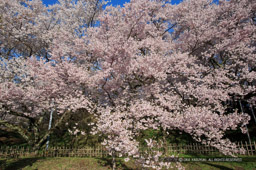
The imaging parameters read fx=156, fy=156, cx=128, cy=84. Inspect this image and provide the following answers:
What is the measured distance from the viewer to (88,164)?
927 centimetres

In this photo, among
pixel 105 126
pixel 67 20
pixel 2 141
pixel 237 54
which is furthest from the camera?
pixel 67 20

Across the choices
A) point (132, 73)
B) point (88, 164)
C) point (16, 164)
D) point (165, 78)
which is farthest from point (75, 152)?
point (165, 78)

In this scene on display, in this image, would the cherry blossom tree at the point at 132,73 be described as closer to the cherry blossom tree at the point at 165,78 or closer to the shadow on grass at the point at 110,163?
the cherry blossom tree at the point at 165,78

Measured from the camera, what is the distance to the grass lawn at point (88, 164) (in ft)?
29.1

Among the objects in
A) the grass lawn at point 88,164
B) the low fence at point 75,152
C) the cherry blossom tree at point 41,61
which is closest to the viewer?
the grass lawn at point 88,164

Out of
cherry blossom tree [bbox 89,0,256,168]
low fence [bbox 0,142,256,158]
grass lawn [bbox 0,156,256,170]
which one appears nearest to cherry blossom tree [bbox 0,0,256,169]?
cherry blossom tree [bbox 89,0,256,168]

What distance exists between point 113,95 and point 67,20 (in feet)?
41.8

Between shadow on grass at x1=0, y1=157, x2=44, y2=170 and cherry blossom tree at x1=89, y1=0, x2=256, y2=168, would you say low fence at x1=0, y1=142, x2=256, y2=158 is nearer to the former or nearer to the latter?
cherry blossom tree at x1=89, y1=0, x2=256, y2=168

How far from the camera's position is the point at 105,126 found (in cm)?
790

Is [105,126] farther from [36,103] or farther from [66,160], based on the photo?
[36,103]

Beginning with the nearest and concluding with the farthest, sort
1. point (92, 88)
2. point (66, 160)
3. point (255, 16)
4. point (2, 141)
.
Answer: point (66, 160)
point (92, 88)
point (2, 141)
point (255, 16)

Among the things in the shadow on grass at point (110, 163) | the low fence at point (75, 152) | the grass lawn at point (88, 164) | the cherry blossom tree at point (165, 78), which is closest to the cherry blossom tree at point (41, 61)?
the low fence at point (75, 152)

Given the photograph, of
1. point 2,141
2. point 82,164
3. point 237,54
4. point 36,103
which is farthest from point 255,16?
point 2,141

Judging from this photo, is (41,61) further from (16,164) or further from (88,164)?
(88,164)
